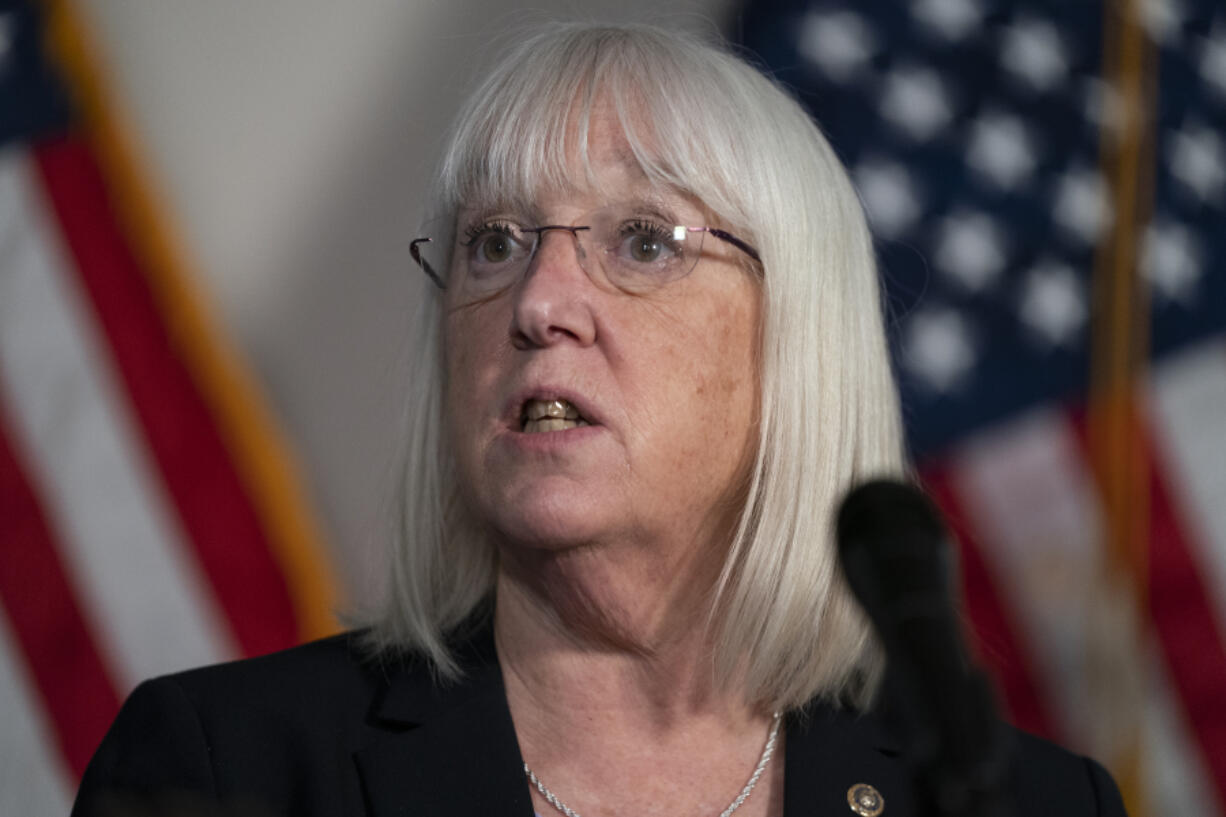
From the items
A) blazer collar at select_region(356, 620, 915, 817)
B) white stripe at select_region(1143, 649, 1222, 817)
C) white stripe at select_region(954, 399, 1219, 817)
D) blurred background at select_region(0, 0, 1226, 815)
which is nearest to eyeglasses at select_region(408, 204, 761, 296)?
blazer collar at select_region(356, 620, 915, 817)

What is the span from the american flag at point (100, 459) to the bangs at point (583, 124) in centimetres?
109

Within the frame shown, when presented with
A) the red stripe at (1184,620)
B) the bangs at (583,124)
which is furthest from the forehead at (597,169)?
the red stripe at (1184,620)

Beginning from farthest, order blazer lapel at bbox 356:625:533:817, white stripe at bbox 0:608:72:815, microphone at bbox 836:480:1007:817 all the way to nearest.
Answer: white stripe at bbox 0:608:72:815 → blazer lapel at bbox 356:625:533:817 → microphone at bbox 836:480:1007:817

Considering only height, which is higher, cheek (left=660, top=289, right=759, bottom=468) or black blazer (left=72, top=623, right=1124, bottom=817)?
cheek (left=660, top=289, right=759, bottom=468)

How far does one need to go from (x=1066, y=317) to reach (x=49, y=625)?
6.99 ft

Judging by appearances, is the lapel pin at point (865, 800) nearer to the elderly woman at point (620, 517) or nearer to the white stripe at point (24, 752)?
the elderly woman at point (620, 517)

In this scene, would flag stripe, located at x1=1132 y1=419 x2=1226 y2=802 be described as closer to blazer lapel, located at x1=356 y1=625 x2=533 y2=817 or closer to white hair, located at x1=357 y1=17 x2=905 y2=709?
white hair, located at x1=357 y1=17 x2=905 y2=709

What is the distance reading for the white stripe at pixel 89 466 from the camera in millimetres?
2477

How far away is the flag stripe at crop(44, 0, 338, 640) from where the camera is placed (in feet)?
8.43

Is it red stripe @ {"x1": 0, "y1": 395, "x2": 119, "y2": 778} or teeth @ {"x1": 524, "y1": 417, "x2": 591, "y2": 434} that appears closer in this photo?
teeth @ {"x1": 524, "y1": 417, "x2": 591, "y2": 434}

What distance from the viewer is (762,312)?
1.68m

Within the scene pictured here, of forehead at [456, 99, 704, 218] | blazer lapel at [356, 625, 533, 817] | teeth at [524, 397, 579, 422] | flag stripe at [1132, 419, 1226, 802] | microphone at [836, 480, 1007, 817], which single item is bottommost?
flag stripe at [1132, 419, 1226, 802]

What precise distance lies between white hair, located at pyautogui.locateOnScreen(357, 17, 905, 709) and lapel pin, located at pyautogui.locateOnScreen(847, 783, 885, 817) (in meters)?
0.15

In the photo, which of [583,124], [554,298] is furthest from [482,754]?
[583,124]
